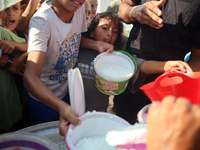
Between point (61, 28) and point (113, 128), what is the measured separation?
0.67 meters

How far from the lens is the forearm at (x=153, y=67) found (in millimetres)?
1168

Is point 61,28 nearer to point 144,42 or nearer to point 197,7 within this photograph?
point 144,42

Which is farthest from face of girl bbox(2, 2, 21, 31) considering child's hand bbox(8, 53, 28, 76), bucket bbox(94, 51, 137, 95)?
bucket bbox(94, 51, 137, 95)

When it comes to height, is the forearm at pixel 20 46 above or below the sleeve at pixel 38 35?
below

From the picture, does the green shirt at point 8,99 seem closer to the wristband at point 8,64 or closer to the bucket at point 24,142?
the wristband at point 8,64

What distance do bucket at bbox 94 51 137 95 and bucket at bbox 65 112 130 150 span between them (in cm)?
32

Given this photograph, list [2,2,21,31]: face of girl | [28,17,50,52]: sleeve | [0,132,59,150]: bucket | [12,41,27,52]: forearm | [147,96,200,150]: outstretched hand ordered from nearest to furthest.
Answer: [147,96,200,150]: outstretched hand, [0,132,59,150]: bucket, [28,17,50,52]: sleeve, [12,41,27,52]: forearm, [2,2,21,31]: face of girl

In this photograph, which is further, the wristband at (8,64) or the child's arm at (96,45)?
the child's arm at (96,45)

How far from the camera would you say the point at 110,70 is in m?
1.18

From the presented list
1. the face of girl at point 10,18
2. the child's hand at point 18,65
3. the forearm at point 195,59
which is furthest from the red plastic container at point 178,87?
the face of girl at point 10,18

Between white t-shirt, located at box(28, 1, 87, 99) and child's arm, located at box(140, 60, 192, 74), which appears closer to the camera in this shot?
white t-shirt, located at box(28, 1, 87, 99)

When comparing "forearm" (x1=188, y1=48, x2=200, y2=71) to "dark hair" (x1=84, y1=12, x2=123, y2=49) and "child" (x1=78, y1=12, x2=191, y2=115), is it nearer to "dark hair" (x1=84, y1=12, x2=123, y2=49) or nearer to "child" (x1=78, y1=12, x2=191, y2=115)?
"child" (x1=78, y1=12, x2=191, y2=115)

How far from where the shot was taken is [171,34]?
1.23 m

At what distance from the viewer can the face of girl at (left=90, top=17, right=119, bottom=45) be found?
1.73m
